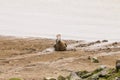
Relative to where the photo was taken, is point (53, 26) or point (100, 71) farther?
point (53, 26)

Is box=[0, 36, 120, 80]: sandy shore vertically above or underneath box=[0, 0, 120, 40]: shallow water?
underneath

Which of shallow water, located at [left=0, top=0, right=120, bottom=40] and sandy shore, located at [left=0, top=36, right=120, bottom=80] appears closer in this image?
sandy shore, located at [left=0, top=36, right=120, bottom=80]

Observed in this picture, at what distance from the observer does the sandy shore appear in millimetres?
21641

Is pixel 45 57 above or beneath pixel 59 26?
beneath

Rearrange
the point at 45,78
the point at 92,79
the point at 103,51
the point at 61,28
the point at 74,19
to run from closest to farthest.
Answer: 1. the point at 92,79
2. the point at 45,78
3. the point at 103,51
4. the point at 61,28
5. the point at 74,19

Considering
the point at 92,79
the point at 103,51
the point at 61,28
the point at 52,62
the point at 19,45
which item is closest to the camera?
the point at 92,79

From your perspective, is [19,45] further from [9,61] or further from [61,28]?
[61,28]

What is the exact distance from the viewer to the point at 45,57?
84.0ft

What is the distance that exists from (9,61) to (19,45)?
4.48 metres

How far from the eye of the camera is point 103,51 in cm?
2686

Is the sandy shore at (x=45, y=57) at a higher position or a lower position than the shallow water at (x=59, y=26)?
lower

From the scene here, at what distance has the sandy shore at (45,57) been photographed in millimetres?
21641

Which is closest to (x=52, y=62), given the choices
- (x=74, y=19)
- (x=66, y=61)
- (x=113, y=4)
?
(x=66, y=61)

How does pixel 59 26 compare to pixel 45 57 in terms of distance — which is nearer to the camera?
pixel 45 57
